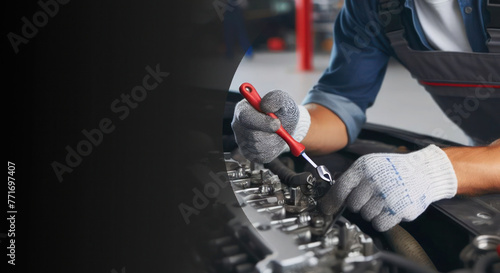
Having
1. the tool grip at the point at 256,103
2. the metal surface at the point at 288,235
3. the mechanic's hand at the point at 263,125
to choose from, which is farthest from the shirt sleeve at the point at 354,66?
the metal surface at the point at 288,235

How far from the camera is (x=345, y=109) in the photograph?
1.19 metres

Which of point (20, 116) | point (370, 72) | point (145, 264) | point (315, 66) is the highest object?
point (315, 66)

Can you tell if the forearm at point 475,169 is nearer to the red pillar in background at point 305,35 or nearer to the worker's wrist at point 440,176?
the worker's wrist at point 440,176

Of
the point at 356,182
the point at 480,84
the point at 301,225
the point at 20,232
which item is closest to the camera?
the point at 20,232

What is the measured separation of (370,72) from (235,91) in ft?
1.68

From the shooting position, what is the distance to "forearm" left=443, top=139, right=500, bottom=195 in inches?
30.6

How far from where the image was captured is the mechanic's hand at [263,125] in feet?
2.57

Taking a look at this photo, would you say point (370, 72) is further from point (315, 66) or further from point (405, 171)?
point (315, 66)

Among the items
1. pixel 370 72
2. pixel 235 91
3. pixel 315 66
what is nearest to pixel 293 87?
pixel 315 66

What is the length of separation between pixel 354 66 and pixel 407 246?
64 cm

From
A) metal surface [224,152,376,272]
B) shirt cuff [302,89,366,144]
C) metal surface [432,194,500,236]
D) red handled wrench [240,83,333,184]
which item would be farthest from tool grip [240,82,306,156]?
shirt cuff [302,89,366,144]

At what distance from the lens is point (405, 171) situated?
0.71 metres

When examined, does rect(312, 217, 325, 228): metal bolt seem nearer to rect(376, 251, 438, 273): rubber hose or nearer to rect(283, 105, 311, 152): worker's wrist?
rect(376, 251, 438, 273): rubber hose

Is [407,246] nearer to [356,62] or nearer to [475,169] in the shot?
[475,169]
